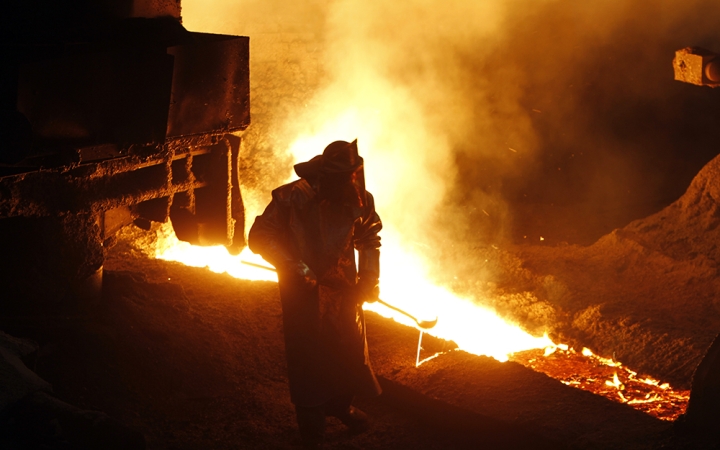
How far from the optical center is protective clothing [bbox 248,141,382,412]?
3773 millimetres

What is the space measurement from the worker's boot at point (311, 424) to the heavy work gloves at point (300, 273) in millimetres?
743

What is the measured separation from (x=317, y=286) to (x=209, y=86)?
207 centimetres

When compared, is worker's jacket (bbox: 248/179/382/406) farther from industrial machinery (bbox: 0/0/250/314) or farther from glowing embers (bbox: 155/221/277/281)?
glowing embers (bbox: 155/221/277/281)

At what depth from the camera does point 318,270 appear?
12.6 feet

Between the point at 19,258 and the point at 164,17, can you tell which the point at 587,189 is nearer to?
the point at 164,17

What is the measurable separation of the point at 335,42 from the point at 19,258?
6.98 meters

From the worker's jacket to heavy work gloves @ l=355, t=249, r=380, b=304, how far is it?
0.10 meters

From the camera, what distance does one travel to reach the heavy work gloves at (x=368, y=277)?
13.1 feet

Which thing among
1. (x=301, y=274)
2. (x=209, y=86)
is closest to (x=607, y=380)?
(x=301, y=274)

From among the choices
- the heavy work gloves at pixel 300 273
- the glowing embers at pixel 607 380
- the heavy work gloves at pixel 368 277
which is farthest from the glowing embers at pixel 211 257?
the heavy work gloves at pixel 300 273

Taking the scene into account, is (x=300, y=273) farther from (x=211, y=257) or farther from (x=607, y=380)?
(x=211, y=257)

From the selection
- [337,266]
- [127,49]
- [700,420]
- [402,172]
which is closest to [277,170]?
[402,172]

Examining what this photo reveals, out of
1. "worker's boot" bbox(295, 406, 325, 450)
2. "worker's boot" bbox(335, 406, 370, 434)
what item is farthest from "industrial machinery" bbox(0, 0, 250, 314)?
"worker's boot" bbox(335, 406, 370, 434)

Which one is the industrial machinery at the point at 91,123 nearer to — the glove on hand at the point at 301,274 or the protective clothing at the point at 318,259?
the protective clothing at the point at 318,259
